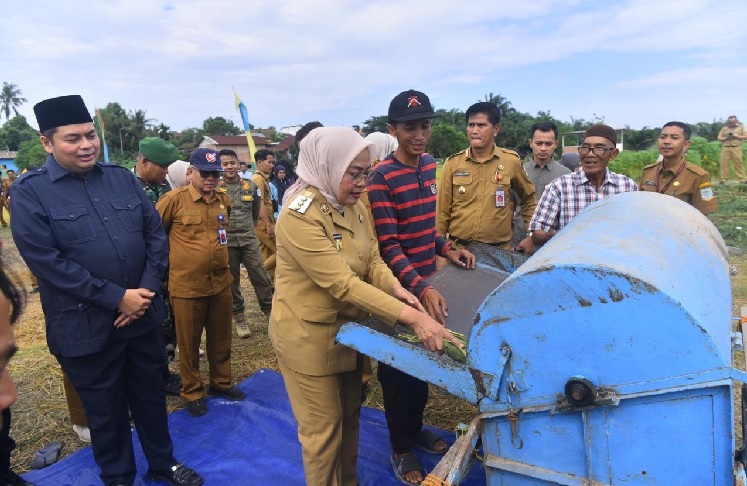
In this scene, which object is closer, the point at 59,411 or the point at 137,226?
the point at 137,226

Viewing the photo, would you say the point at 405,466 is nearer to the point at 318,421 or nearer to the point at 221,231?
the point at 318,421

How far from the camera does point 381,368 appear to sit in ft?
10.1

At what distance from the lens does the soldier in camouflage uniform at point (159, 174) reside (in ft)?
12.9

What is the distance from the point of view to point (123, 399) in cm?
282

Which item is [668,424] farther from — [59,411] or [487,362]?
[59,411]

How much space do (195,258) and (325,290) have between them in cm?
189

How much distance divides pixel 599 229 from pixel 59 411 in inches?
171

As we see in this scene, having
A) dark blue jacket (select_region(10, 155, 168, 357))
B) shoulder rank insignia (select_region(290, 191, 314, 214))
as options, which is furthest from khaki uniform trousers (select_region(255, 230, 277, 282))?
shoulder rank insignia (select_region(290, 191, 314, 214))

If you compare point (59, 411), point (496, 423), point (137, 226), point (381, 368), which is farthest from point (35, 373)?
point (496, 423)

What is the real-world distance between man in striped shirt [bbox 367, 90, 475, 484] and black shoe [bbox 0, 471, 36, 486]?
2.31m

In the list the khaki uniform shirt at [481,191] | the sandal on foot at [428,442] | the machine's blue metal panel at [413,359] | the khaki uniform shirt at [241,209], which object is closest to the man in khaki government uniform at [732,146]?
the khaki uniform shirt at [481,191]

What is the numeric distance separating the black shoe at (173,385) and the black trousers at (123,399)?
1337mm

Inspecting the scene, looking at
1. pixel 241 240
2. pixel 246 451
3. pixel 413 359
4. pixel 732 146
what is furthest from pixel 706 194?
pixel 732 146

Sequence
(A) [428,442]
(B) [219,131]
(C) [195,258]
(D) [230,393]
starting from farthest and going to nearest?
(B) [219,131], (D) [230,393], (C) [195,258], (A) [428,442]
